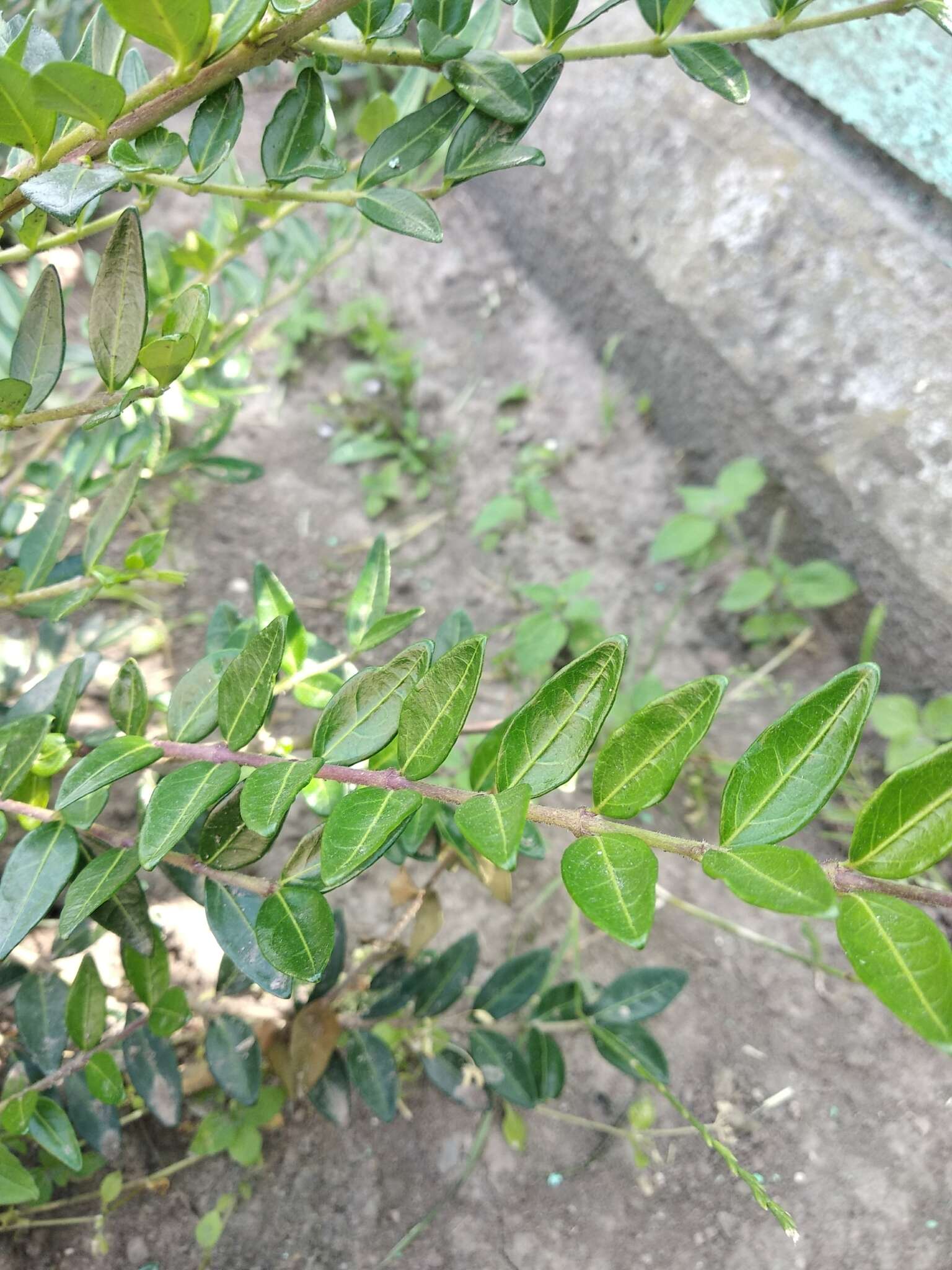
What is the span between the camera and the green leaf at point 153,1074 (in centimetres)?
90

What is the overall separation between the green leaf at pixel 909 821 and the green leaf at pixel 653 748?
0.11 metres

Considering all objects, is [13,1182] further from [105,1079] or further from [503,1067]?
[503,1067]

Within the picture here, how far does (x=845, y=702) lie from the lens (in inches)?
20.7

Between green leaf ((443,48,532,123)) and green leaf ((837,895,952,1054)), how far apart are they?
597 mm

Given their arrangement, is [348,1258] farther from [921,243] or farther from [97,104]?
[921,243]

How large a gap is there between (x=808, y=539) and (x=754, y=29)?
107 centimetres

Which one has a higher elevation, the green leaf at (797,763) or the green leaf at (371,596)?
the green leaf at (797,763)

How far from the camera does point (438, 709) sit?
0.60 m

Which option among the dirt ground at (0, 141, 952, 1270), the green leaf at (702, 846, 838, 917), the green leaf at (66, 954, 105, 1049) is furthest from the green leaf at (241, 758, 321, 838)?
the dirt ground at (0, 141, 952, 1270)

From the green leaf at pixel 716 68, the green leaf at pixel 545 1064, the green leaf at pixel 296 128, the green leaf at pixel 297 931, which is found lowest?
the green leaf at pixel 545 1064

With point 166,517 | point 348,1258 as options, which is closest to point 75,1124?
point 348,1258

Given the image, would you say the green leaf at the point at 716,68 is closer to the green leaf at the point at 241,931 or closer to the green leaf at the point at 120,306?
the green leaf at the point at 120,306

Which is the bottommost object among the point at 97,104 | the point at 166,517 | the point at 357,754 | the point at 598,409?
the point at 166,517

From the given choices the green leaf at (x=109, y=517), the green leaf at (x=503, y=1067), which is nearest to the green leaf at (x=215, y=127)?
the green leaf at (x=109, y=517)
